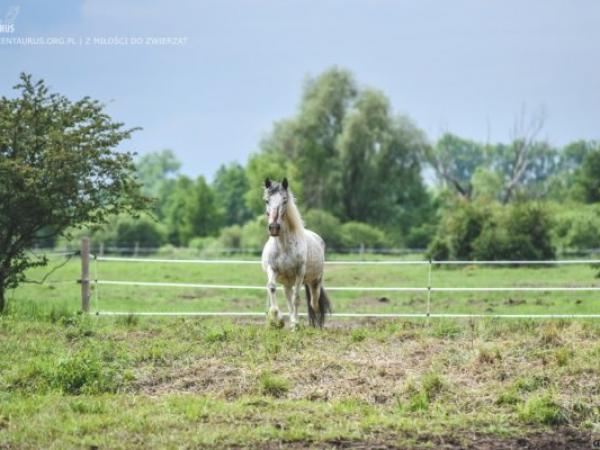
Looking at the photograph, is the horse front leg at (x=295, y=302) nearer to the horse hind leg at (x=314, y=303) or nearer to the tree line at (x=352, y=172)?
the horse hind leg at (x=314, y=303)

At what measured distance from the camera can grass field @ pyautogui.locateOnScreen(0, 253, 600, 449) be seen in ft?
22.0

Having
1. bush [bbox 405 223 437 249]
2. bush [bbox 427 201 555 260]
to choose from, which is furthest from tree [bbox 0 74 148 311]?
bush [bbox 405 223 437 249]

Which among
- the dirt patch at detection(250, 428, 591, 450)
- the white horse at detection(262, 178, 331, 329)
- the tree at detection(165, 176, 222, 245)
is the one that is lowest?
the dirt patch at detection(250, 428, 591, 450)

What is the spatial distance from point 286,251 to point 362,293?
38.7 feet

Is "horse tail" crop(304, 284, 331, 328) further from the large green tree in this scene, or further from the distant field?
the large green tree

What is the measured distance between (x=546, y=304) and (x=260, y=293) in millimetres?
8403

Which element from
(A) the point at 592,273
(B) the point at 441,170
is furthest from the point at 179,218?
(A) the point at 592,273

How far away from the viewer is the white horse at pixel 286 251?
11305mm

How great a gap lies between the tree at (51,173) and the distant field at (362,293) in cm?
119

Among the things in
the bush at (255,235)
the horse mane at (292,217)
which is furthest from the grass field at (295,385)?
the bush at (255,235)

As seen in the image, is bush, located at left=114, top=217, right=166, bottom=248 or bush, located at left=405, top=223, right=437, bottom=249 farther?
bush, located at left=114, top=217, right=166, bottom=248

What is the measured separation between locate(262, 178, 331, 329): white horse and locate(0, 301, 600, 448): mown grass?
0.81m

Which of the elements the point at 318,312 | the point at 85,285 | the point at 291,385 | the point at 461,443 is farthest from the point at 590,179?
the point at 461,443

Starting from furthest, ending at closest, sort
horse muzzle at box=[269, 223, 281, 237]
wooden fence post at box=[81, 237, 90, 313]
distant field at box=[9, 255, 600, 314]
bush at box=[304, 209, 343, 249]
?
bush at box=[304, 209, 343, 249], distant field at box=[9, 255, 600, 314], wooden fence post at box=[81, 237, 90, 313], horse muzzle at box=[269, 223, 281, 237]
